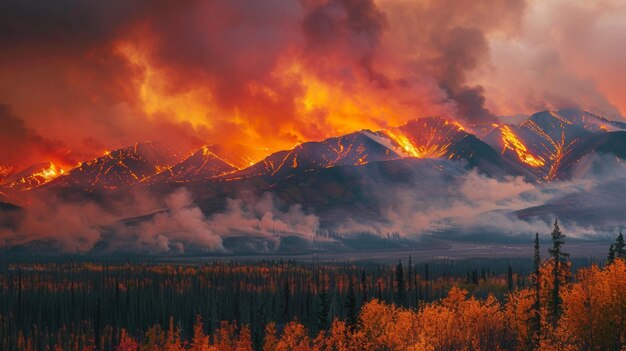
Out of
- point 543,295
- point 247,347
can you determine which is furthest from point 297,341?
point 543,295

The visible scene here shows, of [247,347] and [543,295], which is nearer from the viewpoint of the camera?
[543,295]

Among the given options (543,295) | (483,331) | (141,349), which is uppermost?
(543,295)

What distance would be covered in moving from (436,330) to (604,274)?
158 feet

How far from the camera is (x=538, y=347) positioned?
102m

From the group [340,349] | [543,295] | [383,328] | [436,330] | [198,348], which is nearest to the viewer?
[543,295]

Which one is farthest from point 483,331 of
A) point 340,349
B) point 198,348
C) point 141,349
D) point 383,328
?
point 141,349

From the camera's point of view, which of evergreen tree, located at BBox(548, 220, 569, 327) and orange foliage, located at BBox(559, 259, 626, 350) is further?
evergreen tree, located at BBox(548, 220, 569, 327)

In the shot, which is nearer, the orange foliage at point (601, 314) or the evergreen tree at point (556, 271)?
the orange foliage at point (601, 314)

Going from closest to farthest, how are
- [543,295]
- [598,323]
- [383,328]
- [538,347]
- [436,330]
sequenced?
1. [598,323]
2. [538,347]
3. [543,295]
4. [436,330]
5. [383,328]

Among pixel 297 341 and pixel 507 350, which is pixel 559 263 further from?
pixel 297 341

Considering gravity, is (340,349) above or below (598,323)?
below

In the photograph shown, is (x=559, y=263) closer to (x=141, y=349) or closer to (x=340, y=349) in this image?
(x=340, y=349)

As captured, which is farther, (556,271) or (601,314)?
(556,271)

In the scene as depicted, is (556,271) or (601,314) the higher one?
(556,271)
